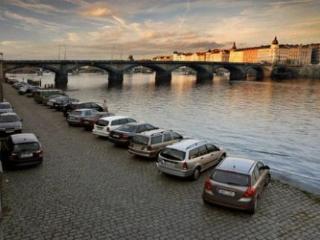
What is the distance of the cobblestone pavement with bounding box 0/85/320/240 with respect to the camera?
1038cm

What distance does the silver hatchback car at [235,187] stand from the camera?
11.5 meters

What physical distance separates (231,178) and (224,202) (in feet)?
2.88

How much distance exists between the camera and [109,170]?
16.4m

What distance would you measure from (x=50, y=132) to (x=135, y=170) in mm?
11138

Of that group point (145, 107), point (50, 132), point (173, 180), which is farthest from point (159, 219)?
point (145, 107)

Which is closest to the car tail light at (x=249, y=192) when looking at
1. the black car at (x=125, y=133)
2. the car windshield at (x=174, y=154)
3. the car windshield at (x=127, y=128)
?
the car windshield at (x=174, y=154)

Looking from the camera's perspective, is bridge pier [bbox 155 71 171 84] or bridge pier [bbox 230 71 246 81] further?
bridge pier [bbox 230 71 246 81]

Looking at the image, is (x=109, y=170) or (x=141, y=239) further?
(x=109, y=170)

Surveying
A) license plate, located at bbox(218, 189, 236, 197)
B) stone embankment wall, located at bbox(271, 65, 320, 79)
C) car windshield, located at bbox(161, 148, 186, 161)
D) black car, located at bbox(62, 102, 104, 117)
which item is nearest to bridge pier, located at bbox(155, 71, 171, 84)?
stone embankment wall, located at bbox(271, 65, 320, 79)

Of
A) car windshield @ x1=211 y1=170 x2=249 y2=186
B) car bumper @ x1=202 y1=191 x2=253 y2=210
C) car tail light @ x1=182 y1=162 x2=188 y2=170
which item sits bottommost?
car bumper @ x1=202 y1=191 x2=253 y2=210

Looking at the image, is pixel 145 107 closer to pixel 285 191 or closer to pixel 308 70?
pixel 285 191

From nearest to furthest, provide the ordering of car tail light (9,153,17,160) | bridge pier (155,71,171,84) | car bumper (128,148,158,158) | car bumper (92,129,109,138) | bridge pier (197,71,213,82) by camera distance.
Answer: car tail light (9,153,17,160), car bumper (128,148,158,158), car bumper (92,129,109,138), bridge pier (155,71,171,84), bridge pier (197,71,213,82)

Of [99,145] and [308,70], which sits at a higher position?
[308,70]

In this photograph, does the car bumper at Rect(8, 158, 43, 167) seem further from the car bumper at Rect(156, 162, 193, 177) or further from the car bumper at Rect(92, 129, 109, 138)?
the car bumper at Rect(92, 129, 109, 138)
